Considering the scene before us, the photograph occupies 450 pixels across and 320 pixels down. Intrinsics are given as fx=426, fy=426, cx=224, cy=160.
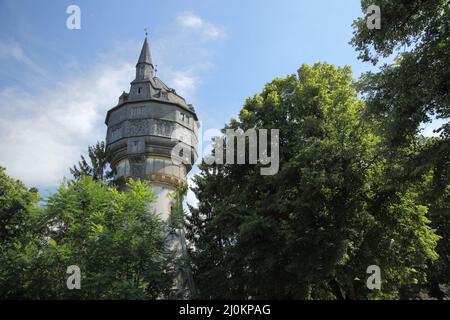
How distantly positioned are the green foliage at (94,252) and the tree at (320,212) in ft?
11.8

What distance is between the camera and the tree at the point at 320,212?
656 inches

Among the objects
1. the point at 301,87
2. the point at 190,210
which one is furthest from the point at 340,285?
the point at 190,210

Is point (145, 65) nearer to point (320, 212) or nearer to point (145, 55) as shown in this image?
point (145, 55)

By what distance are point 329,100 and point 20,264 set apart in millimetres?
15804

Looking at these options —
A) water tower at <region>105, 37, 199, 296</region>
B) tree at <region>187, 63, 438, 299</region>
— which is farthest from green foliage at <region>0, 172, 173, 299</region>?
water tower at <region>105, 37, 199, 296</region>

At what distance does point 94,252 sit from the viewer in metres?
18.8

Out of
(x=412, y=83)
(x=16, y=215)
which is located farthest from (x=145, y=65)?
(x=412, y=83)

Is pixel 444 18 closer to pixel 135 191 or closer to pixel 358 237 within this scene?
pixel 358 237

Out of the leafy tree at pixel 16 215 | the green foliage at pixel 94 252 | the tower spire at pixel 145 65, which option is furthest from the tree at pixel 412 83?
the tower spire at pixel 145 65

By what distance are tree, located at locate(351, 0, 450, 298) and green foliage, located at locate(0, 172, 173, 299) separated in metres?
11.6

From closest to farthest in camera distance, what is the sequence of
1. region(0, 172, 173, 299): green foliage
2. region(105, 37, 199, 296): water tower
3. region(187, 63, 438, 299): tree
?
region(187, 63, 438, 299): tree, region(0, 172, 173, 299): green foliage, region(105, 37, 199, 296): water tower

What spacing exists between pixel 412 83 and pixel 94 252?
14.4m

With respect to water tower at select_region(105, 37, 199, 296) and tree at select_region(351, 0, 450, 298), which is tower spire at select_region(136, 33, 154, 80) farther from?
tree at select_region(351, 0, 450, 298)

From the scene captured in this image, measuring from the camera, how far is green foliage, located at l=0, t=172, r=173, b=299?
18.2 metres
